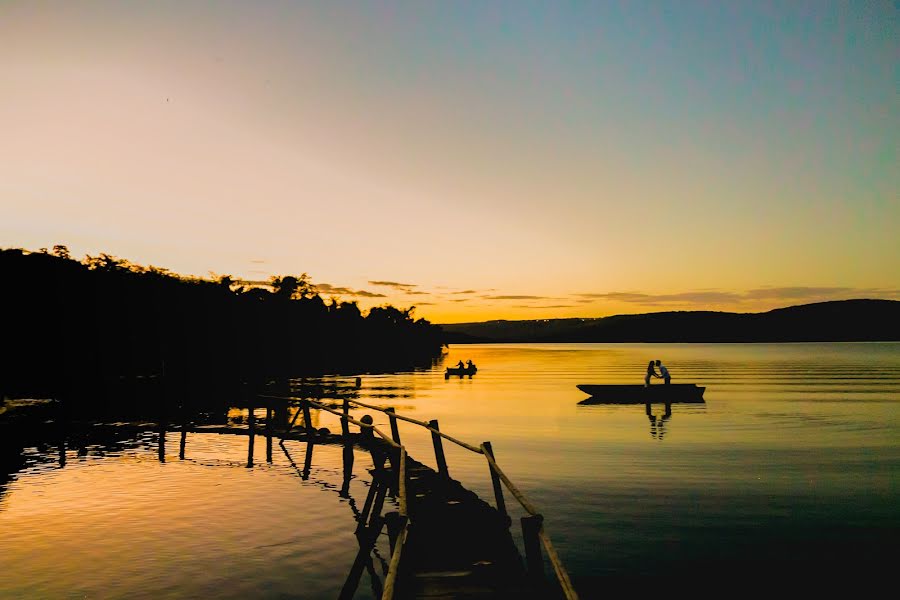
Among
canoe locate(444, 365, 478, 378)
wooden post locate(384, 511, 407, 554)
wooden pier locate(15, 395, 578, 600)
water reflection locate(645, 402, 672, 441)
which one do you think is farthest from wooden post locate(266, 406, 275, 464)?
canoe locate(444, 365, 478, 378)

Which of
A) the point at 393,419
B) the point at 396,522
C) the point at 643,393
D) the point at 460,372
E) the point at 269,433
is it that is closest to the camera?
the point at 396,522

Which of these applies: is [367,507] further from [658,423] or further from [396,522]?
[658,423]

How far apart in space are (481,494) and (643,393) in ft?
123

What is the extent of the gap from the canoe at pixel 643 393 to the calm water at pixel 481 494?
36.7ft

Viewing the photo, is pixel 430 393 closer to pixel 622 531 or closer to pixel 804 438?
pixel 804 438

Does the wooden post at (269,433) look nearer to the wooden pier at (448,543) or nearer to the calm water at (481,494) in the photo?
the calm water at (481,494)

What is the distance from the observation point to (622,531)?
21203mm

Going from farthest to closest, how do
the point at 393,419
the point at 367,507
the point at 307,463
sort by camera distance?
the point at 307,463, the point at 393,419, the point at 367,507

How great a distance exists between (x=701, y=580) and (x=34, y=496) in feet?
71.7

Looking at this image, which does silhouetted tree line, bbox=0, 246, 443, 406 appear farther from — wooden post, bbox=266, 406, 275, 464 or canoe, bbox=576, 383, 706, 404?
canoe, bbox=576, 383, 706, 404

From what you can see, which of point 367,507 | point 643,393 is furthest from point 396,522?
point 643,393

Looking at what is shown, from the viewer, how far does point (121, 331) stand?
3383 inches

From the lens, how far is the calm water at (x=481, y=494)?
17203mm

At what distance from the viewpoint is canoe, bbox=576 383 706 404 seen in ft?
198
